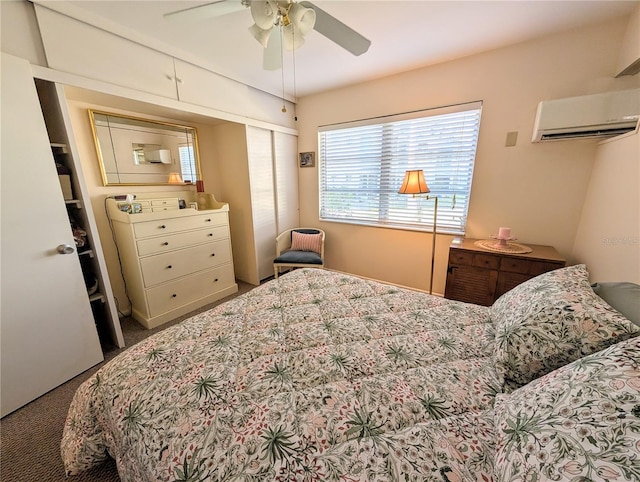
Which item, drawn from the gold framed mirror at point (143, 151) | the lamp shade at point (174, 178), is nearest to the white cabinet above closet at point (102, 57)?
the gold framed mirror at point (143, 151)

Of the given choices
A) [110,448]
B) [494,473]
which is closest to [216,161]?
[110,448]

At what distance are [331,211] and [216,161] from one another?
1.65 m

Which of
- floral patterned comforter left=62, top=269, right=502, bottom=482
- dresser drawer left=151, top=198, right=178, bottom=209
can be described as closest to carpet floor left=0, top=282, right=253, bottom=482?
floral patterned comforter left=62, top=269, right=502, bottom=482

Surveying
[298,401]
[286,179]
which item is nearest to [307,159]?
[286,179]

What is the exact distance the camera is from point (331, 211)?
A: 3.53m

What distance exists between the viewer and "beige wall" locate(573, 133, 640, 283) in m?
1.40

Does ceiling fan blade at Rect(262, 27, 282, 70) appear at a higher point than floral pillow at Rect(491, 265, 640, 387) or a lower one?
higher

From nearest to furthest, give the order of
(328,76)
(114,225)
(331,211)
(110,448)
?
1. (110,448)
2. (114,225)
3. (328,76)
4. (331,211)

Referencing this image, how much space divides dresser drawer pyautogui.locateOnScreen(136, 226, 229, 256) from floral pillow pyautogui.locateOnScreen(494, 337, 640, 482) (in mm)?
2637

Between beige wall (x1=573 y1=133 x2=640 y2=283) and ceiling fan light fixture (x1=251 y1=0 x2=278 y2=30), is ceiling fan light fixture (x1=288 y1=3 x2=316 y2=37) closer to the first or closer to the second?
ceiling fan light fixture (x1=251 y1=0 x2=278 y2=30)

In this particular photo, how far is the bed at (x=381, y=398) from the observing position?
2.08 ft

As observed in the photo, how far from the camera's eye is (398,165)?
291cm

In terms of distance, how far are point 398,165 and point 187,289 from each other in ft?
8.98

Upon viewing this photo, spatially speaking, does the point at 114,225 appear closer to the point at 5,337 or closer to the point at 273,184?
the point at 5,337
